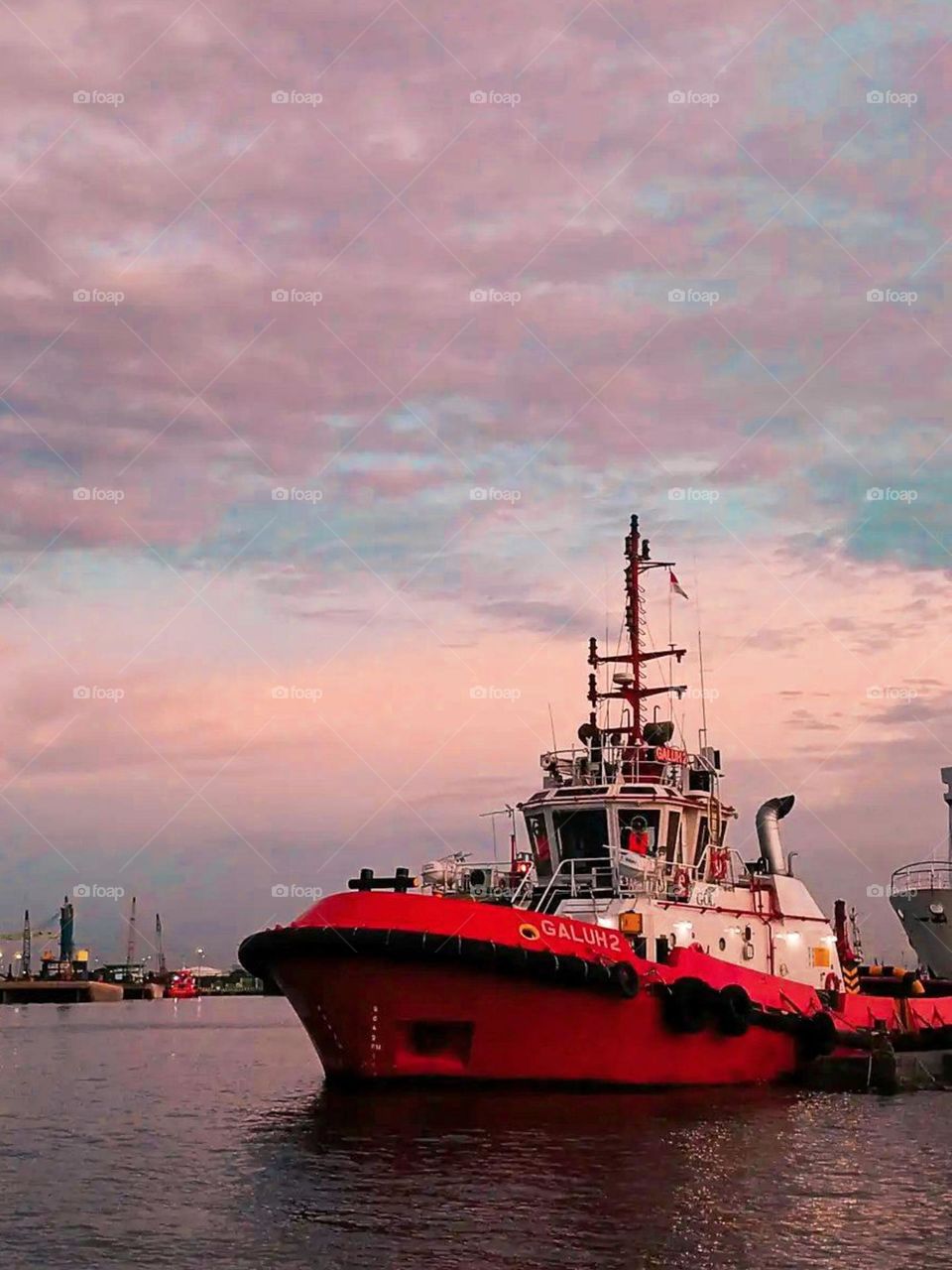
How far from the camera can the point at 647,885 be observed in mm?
29078

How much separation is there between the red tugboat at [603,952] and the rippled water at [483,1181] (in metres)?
0.90

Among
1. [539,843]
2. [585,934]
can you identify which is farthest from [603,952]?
[539,843]

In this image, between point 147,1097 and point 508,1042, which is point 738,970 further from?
point 147,1097

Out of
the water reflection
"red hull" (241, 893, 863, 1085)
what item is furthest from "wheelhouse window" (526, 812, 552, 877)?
the water reflection

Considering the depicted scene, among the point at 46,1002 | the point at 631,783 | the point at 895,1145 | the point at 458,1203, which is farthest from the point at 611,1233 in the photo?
the point at 46,1002

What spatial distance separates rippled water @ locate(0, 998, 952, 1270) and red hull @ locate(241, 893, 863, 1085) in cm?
62

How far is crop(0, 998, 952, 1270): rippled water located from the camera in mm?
15859

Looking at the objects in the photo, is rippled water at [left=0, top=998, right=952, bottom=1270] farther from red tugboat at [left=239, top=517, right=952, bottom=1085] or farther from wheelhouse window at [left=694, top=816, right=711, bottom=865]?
wheelhouse window at [left=694, top=816, right=711, bottom=865]

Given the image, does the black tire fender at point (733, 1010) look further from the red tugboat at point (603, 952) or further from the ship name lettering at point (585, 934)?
the ship name lettering at point (585, 934)

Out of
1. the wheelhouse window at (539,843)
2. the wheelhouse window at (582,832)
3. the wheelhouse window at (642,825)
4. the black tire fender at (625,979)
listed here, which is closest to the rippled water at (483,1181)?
the black tire fender at (625,979)

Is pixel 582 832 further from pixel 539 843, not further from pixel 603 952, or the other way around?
pixel 603 952

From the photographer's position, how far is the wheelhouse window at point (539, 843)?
3105cm

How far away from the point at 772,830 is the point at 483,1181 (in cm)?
1748

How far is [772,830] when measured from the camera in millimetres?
34750
